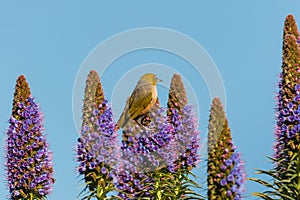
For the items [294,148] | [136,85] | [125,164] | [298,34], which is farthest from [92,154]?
[298,34]

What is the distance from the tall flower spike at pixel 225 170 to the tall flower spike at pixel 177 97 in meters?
3.79

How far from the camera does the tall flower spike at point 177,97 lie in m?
16.4

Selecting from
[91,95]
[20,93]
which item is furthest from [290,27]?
[20,93]

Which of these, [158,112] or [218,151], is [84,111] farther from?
[218,151]

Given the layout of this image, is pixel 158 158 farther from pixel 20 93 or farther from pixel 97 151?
pixel 20 93

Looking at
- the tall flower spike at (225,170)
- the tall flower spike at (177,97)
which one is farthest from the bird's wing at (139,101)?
the tall flower spike at (225,170)

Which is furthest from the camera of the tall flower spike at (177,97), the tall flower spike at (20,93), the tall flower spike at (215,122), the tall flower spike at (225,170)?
the tall flower spike at (20,93)

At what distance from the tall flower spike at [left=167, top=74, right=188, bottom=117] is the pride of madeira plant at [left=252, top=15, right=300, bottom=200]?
8.23 feet

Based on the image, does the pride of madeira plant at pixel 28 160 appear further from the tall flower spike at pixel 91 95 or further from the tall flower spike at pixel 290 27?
the tall flower spike at pixel 290 27

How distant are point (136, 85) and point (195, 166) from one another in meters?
2.64

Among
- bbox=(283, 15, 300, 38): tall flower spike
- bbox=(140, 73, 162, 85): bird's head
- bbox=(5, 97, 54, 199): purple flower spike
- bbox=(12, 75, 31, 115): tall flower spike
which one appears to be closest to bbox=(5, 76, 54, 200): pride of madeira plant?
bbox=(5, 97, 54, 199): purple flower spike

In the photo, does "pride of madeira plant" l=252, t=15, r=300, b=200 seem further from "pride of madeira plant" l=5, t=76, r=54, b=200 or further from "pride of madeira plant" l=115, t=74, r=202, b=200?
"pride of madeira plant" l=5, t=76, r=54, b=200

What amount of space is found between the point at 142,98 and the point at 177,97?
1784 millimetres

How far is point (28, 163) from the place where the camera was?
16.2m
